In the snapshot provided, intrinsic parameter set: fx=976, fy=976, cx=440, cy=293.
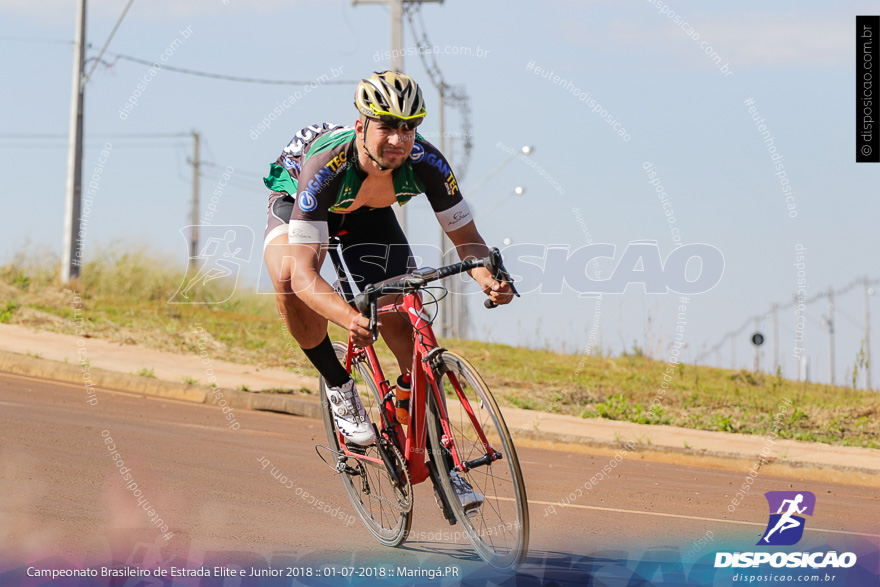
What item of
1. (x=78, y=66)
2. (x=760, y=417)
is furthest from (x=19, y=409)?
(x=78, y=66)

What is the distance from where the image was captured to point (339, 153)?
484 cm

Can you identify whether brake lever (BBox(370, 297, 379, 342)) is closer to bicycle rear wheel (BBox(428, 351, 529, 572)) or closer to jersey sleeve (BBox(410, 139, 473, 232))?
bicycle rear wheel (BBox(428, 351, 529, 572))

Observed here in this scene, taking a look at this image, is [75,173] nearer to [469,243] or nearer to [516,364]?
[516,364]

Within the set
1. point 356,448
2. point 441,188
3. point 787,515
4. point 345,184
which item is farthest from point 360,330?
point 787,515

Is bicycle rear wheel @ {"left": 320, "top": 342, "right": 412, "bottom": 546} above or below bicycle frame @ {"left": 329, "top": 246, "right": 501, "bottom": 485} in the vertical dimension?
below

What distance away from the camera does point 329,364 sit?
547 cm

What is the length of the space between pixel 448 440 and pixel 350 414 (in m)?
0.86

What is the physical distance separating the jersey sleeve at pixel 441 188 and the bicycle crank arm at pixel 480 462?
1197 millimetres

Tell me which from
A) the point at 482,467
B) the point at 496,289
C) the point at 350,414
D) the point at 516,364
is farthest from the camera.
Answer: the point at 516,364

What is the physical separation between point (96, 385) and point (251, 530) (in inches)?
283

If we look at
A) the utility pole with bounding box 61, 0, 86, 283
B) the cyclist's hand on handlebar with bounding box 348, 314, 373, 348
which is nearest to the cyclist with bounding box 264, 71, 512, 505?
the cyclist's hand on handlebar with bounding box 348, 314, 373, 348

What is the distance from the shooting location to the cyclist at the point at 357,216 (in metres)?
4.68

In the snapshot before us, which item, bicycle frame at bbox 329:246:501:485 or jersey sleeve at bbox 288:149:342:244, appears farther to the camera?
jersey sleeve at bbox 288:149:342:244

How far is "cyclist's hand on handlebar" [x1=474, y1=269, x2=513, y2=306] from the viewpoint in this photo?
15.2 feet
